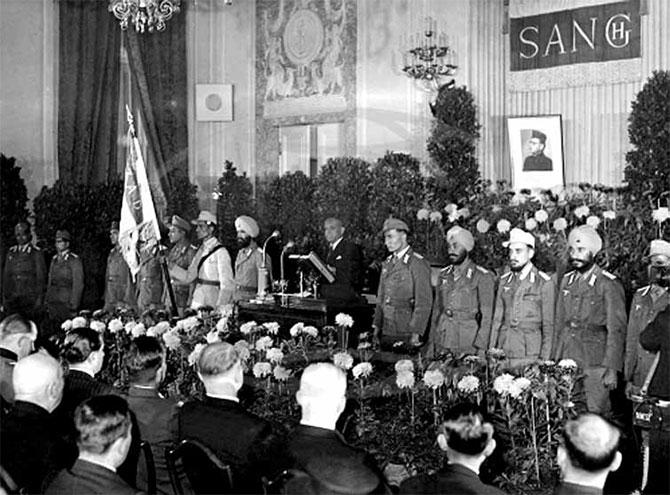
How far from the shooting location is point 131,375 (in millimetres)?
3873

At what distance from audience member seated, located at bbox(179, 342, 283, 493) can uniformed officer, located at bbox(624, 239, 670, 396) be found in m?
2.81

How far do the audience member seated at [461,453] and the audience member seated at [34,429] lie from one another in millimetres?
1224

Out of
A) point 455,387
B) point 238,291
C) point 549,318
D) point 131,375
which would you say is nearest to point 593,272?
point 549,318

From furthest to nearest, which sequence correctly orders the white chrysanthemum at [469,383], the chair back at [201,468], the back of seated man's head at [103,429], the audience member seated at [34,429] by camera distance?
the white chrysanthemum at [469,383] < the audience member seated at [34,429] < the chair back at [201,468] < the back of seated man's head at [103,429]

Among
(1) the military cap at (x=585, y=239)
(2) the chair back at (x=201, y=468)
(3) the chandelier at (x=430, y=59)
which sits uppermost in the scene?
(3) the chandelier at (x=430, y=59)

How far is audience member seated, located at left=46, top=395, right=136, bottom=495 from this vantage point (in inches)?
109

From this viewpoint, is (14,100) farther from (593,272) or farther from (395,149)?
(593,272)

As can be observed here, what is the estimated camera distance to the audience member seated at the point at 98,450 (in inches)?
109

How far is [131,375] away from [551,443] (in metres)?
1.88

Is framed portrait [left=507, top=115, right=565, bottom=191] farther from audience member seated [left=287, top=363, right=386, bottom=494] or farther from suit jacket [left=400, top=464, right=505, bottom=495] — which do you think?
suit jacket [left=400, top=464, right=505, bottom=495]

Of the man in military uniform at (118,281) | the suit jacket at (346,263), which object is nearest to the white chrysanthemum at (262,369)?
the suit jacket at (346,263)

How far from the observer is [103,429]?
2852 mm

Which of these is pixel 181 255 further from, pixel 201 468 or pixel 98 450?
pixel 98 450

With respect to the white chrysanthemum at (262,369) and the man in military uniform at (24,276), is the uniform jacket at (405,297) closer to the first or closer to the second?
the white chrysanthemum at (262,369)
